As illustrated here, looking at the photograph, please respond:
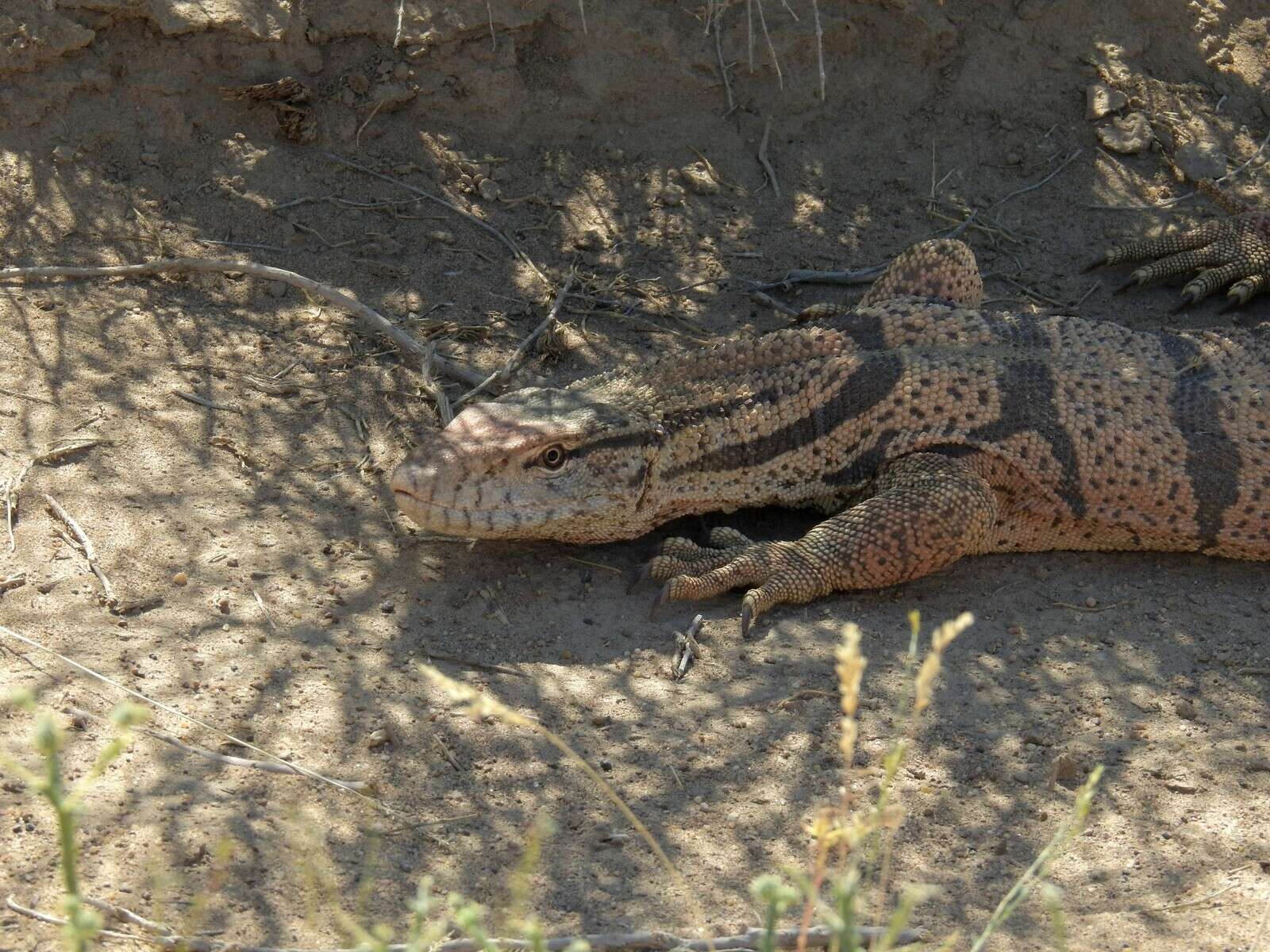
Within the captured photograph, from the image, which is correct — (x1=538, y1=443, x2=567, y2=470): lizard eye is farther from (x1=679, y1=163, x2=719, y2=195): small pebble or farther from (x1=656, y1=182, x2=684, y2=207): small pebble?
(x1=679, y1=163, x2=719, y2=195): small pebble

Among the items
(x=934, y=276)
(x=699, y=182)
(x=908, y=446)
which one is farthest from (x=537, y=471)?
(x=699, y=182)

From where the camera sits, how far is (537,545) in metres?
6.45

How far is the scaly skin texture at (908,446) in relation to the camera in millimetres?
6234

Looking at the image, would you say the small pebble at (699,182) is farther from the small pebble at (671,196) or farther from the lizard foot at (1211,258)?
the lizard foot at (1211,258)

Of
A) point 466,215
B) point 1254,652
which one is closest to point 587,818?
point 1254,652

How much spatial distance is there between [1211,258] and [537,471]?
476cm

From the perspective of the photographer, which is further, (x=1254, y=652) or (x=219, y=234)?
(x=219, y=234)

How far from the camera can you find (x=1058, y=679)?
5.67m

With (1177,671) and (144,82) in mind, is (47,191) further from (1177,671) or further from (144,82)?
(1177,671)

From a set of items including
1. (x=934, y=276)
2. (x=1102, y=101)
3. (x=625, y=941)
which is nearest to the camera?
(x=625, y=941)

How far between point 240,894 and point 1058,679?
3.43 meters

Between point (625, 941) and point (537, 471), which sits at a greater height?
point (537, 471)

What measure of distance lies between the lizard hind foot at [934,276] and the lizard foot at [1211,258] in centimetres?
139

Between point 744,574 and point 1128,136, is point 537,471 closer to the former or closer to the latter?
point 744,574
